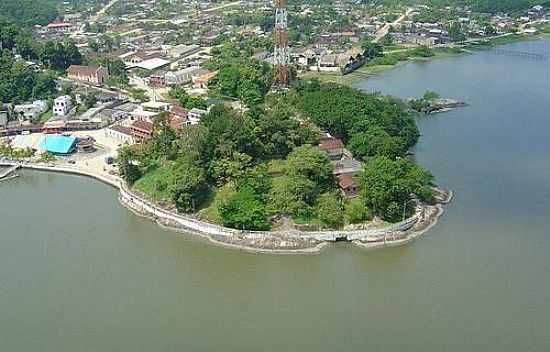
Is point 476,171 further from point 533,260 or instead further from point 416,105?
point 416,105

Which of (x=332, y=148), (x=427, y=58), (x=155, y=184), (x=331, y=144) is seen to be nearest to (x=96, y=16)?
(x=427, y=58)

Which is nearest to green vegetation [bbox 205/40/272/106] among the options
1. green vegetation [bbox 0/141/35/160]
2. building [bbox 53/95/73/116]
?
building [bbox 53/95/73/116]

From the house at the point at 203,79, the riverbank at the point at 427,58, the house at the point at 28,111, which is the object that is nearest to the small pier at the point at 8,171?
the house at the point at 28,111

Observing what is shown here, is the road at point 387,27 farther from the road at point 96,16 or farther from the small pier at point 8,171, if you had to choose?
the small pier at point 8,171

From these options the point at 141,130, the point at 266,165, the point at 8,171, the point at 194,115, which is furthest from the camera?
the point at 194,115

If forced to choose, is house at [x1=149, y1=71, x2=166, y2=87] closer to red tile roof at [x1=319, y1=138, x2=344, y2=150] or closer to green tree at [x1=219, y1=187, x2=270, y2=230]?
red tile roof at [x1=319, y1=138, x2=344, y2=150]

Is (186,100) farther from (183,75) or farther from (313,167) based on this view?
(313,167)

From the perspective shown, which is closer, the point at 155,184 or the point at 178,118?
the point at 155,184
